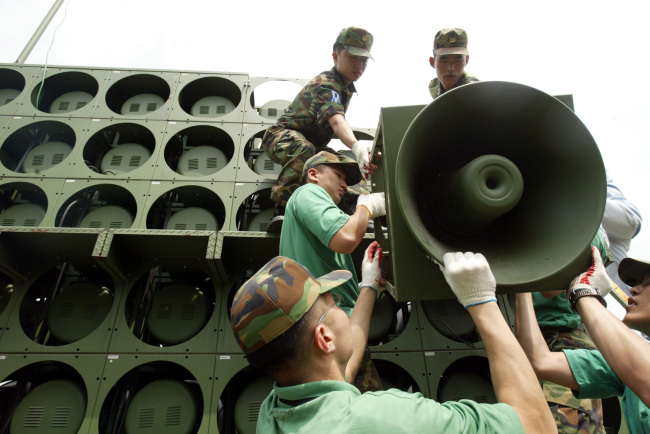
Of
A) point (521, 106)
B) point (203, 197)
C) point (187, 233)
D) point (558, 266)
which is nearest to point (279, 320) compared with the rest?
point (558, 266)

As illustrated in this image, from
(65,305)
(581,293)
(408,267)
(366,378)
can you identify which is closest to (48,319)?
(65,305)

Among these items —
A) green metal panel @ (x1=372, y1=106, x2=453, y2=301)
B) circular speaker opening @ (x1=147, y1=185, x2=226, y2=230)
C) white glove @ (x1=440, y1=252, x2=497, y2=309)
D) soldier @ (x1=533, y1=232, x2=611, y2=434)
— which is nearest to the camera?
white glove @ (x1=440, y1=252, x2=497, y2=309)

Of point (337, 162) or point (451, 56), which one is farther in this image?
point (451, 56)

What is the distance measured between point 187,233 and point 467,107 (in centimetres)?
238

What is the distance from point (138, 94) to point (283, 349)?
4412 millimetres

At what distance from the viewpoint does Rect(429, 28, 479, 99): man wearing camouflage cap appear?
327 cm

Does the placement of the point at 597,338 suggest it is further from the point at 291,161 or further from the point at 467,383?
the point at 291,161

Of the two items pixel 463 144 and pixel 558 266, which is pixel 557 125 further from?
pixel 558 266

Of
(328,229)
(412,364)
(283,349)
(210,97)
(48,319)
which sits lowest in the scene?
(412,364)

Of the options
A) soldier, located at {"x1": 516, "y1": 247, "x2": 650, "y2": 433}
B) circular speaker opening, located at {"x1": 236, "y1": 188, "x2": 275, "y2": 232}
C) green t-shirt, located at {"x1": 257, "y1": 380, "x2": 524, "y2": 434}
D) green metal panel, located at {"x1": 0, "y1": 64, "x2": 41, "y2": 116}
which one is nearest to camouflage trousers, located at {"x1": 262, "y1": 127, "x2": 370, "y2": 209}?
circular speaker opening, located at {"x1": 236, "y1": 188, "x2": 275, "y2": 232}

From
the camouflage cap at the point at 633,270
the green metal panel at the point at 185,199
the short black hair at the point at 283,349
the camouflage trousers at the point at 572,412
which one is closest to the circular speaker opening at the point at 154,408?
the green metal panel at the point at 185,199

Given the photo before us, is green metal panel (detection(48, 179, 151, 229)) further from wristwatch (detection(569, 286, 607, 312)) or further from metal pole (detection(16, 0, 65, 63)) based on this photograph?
wristwatch (detection(569, 286, 607, 312))

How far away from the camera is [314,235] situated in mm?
2094

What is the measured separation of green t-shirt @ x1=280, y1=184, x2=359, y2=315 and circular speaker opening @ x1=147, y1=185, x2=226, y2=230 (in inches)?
74.4
